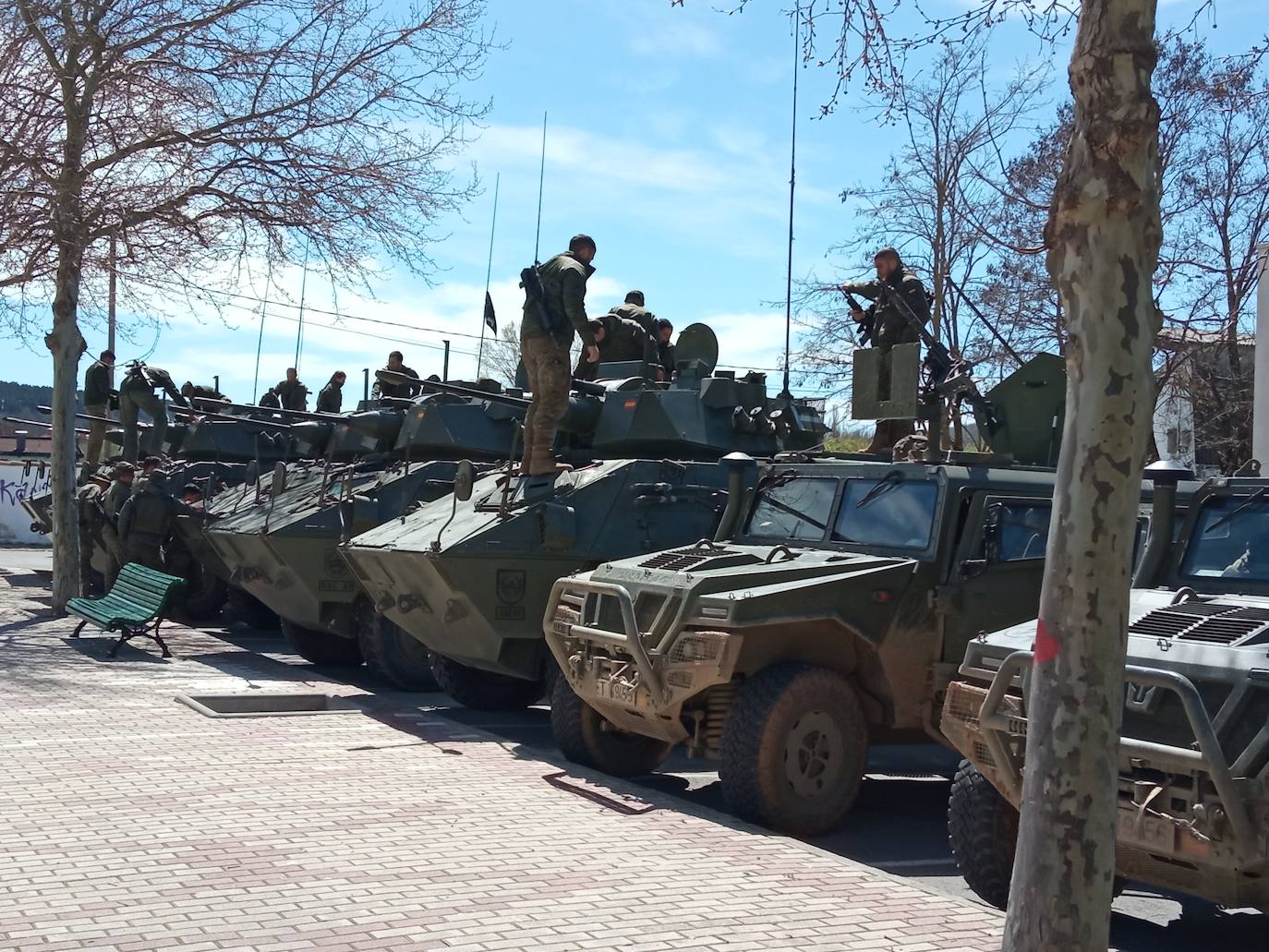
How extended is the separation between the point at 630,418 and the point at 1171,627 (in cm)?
685

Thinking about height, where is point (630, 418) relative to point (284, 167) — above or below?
below

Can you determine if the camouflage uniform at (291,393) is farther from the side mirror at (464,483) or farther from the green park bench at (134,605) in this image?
the side mirror at (464,483)

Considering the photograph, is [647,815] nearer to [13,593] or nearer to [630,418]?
[630,418]

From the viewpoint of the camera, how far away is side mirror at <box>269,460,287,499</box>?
1484cm

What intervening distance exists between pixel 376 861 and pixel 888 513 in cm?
362

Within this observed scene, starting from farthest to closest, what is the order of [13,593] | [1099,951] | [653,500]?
[13,593]
[653,500]
[1099,951]

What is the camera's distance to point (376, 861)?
620cm

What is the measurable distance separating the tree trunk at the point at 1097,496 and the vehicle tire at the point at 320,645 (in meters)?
11.5

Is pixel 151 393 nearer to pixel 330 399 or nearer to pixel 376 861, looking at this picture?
pixel 330 399

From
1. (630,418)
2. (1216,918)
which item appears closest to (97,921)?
(1216,918)

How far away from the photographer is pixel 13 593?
68.8ft

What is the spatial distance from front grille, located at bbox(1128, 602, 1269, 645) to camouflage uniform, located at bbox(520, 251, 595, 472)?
5638 mm

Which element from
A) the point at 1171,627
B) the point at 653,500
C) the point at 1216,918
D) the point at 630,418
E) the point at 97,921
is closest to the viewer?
the point at 97,921

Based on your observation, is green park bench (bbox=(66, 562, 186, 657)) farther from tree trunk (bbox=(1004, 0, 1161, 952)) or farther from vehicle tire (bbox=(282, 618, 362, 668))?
tree trunk (bbox=(1004, 0, 1161, 952))
